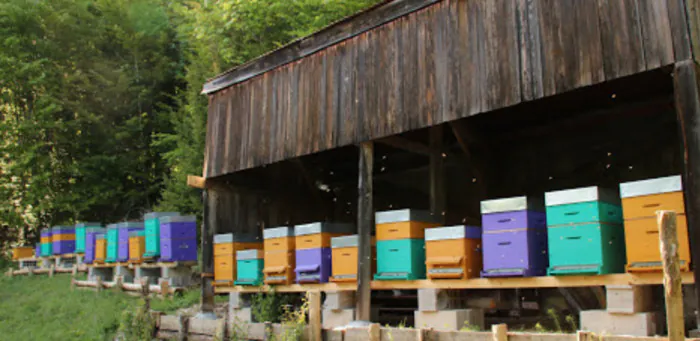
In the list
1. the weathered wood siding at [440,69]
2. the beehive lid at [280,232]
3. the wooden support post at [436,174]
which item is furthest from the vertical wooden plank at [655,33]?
the beehive lid at [280,232]

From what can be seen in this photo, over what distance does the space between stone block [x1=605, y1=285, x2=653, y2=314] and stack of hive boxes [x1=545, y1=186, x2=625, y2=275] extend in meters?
0.27

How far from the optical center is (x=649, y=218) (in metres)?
7.21

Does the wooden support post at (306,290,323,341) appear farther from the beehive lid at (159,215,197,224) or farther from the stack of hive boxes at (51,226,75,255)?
the stack of hive boxes at (51,226,75,255)

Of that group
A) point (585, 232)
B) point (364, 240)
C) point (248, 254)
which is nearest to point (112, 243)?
point (248, 254)

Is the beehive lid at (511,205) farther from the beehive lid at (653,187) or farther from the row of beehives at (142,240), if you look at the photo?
the row of beehives at (142,240)

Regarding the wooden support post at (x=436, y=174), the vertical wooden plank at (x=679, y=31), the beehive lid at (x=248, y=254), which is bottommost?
the beehive lid at (x=248, y=254)

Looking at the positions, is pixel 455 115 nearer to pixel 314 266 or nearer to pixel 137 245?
pixel 314 266

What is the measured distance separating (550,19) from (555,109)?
3.48 meters

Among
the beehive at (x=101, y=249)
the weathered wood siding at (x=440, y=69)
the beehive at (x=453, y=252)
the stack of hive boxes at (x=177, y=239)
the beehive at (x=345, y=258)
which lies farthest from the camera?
the beehive at (x=101, y=249)

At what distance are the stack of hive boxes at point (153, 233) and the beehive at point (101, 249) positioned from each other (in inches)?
102

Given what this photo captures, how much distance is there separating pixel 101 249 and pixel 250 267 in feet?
25.2

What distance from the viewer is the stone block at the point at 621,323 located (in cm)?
709

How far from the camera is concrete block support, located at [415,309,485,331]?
9.14 m

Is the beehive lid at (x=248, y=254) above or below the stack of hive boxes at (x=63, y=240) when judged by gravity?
below
